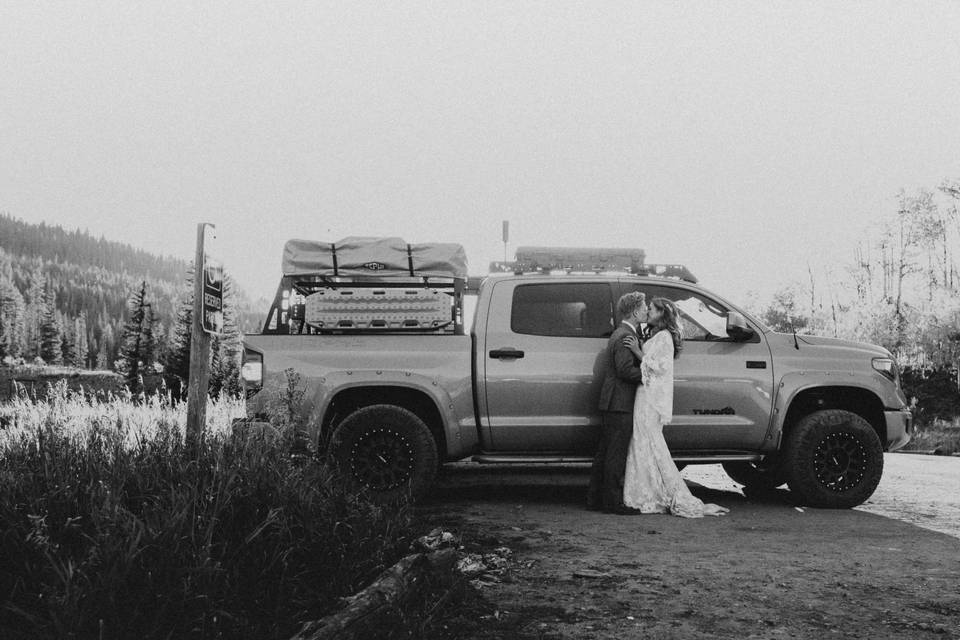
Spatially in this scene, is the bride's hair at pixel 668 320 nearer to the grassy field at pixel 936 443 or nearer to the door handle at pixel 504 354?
the door handle at pixel 504 354

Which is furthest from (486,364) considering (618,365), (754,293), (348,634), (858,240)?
(754,293)

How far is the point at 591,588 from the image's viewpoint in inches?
199

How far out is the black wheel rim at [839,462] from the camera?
26.8 ft

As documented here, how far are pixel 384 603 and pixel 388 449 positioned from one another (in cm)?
394

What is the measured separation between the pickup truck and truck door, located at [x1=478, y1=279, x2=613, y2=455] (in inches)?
0.5

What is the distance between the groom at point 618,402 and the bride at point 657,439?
0.11 metres

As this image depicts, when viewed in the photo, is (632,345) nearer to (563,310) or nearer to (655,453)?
(563,310)

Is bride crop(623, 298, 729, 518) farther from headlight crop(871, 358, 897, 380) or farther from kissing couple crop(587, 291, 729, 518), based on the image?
headlight crop(871, 358, 897, 380)

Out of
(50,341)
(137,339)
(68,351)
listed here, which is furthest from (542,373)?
(68,351)

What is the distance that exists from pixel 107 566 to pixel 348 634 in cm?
104

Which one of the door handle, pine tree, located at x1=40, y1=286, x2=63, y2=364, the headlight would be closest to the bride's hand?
the door handle

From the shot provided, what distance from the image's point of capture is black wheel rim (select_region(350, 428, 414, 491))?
25.0ft

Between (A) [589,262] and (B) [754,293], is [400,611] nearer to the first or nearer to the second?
(A) [589,262]

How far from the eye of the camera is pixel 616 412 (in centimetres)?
772
